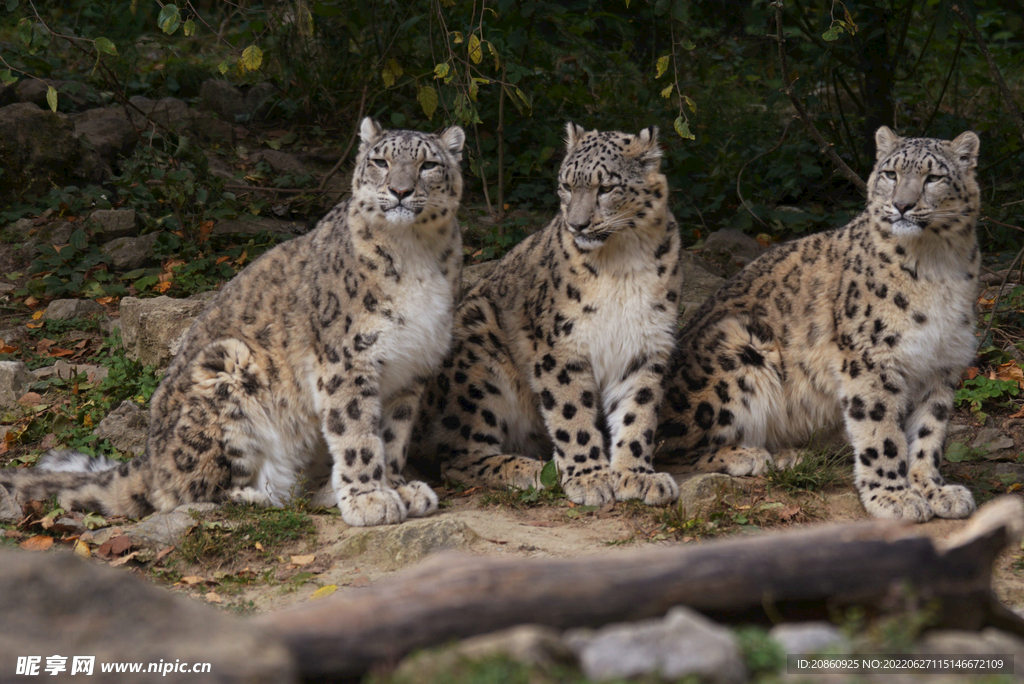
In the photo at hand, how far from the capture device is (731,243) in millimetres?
9773

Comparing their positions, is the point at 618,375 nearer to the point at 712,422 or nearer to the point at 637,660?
the point at 712,422

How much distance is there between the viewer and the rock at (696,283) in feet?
27.3

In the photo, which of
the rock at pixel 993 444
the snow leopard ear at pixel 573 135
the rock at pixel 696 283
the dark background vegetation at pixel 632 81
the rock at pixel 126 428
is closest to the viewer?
the snow leopard ear at pixel 573 135

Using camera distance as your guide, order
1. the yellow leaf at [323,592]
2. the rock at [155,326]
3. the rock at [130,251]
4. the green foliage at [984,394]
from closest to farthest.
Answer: the yellow leaf at [323,592], the green foliage at [984,394], the rock at [155,326], the rock at [130,251]

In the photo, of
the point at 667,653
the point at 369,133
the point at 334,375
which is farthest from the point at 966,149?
the point at 667,653

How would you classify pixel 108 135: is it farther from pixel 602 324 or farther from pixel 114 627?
pixel 114 627

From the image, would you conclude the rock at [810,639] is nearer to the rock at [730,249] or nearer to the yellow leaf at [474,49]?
the yellow leaf at [474,49]

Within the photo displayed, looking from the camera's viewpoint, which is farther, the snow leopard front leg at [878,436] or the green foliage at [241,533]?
the snow leopard front leg at [878,436]

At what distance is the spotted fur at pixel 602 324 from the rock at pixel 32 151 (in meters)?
6.12

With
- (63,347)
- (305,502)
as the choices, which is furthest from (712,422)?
(63,347)

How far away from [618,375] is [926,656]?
10.7 ft

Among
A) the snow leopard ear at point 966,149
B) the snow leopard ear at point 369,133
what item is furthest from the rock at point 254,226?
the snow leopard ear at point 966,149

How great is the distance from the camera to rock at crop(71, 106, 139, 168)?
10242 mm

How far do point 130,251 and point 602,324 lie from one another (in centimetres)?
541
